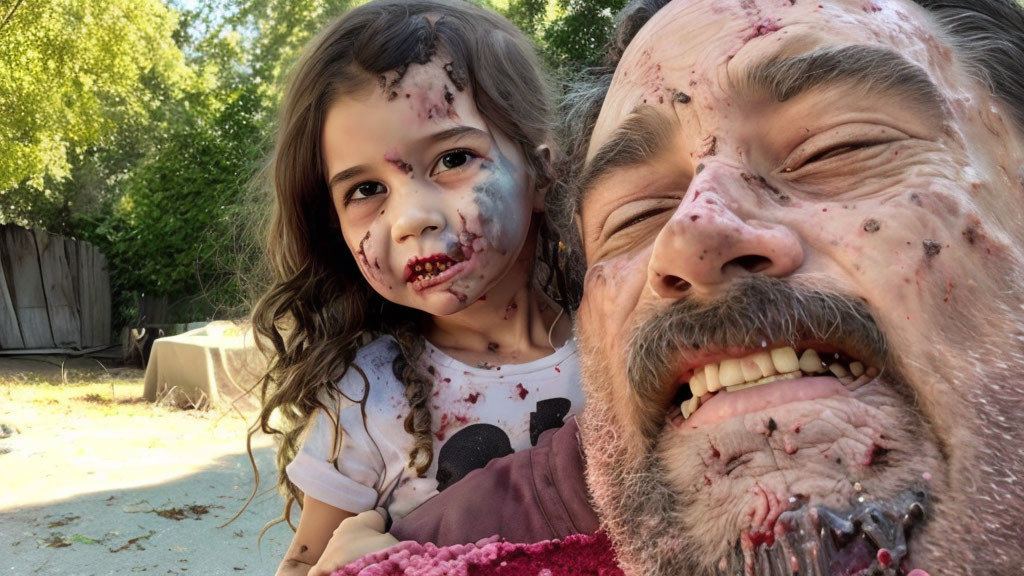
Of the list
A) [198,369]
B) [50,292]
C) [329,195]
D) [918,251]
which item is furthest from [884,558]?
[50,292]

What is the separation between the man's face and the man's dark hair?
61 mm

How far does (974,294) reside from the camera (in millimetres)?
1390

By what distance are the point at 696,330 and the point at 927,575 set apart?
49 centimetres

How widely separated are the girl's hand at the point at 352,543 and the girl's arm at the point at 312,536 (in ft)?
0.65

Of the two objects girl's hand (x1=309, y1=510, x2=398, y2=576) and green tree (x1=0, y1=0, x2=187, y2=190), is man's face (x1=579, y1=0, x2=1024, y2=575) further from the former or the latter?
green tree (x1=0, y1=0, x2=187, y2=190)

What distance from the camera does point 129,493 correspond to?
5926mm

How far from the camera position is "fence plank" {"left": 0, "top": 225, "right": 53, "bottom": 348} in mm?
14784

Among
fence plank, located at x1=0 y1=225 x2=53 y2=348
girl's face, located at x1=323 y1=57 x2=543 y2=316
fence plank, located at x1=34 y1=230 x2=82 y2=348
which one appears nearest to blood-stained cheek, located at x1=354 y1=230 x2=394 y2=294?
girl's face, located at x1=323 y1=57 x2=543 y2=316

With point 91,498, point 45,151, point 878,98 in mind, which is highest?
point 878,98

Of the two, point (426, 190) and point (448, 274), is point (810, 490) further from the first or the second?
point (426, 190)

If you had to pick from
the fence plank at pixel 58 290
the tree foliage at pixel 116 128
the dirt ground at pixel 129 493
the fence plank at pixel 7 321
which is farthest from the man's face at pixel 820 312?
the fence plank at pixel 58 290

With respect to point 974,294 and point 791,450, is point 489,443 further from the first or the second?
point 974,294

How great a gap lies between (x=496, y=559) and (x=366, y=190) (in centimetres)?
103

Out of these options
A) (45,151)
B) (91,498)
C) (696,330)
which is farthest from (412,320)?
(45,151)
